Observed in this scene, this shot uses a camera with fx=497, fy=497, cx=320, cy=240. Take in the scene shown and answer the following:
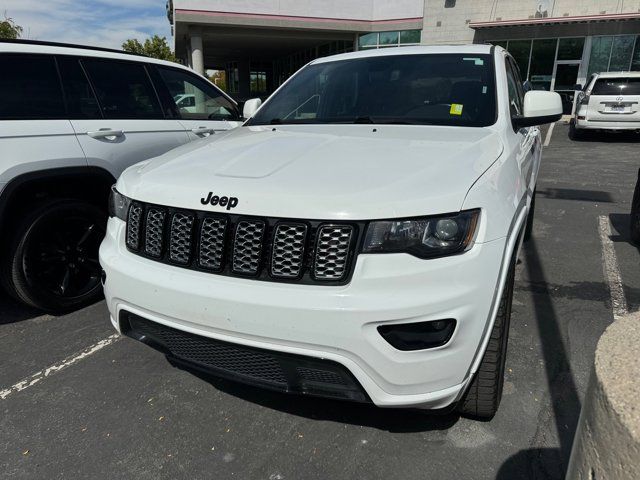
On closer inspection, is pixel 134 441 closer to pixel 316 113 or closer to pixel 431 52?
pixel 316 113

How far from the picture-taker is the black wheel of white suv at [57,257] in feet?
11.6

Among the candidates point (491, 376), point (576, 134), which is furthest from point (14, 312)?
point (576, 134)

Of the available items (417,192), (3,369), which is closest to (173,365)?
(3,369)

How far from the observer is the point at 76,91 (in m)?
3.85

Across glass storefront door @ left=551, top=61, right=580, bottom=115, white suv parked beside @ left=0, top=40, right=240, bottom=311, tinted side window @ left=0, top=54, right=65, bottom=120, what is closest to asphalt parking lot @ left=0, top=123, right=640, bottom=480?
Result: white suv parked beside @ left=0, top=40, right=240, bottom=311

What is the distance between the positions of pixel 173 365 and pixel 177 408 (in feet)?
1.49

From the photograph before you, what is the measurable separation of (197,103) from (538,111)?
10.7 ft

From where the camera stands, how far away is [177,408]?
2.65 meters

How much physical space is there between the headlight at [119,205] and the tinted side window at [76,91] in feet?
4.66

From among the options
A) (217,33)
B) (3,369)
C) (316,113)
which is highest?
(217,33)

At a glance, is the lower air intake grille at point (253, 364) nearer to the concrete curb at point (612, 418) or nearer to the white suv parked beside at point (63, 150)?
the concrete curb at point (612, 418)

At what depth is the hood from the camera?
1.94 metres

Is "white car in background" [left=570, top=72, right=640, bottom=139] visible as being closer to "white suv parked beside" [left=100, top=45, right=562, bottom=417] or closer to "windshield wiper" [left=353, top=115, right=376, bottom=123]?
"windshield wiper" [left=353, top=115, right=376, bottom=123]

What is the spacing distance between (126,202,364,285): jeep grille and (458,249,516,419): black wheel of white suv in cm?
78
